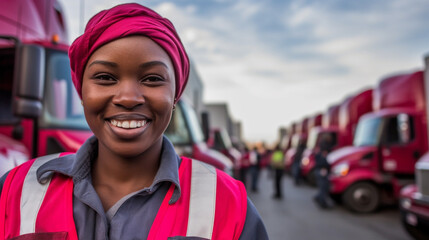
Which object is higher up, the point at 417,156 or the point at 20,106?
the point at 20,106

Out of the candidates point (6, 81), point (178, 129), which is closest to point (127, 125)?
point (6, 81)

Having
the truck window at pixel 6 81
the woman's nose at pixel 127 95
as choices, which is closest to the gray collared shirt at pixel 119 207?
the woman's nose at pixel 127 95

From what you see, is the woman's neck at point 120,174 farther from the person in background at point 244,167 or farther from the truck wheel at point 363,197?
the person in background at point 244,167

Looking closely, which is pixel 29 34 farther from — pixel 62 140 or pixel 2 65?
pixel 62 140

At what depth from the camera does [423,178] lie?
20.3 feet

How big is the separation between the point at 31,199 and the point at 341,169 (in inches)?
367

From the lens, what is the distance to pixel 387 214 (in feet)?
29.6

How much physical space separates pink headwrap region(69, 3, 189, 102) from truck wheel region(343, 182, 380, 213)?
29.3 feet

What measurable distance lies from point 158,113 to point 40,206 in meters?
0.49

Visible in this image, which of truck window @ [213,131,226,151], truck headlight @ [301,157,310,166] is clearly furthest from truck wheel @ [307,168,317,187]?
truck window @ [213,131,226,151]

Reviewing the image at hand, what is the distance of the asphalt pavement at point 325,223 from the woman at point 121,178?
545cm

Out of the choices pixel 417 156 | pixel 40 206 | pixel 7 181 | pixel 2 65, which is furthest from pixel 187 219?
pixel 417 156

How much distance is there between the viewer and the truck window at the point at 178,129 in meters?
5.50

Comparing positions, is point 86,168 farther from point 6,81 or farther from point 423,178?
point 423,178
